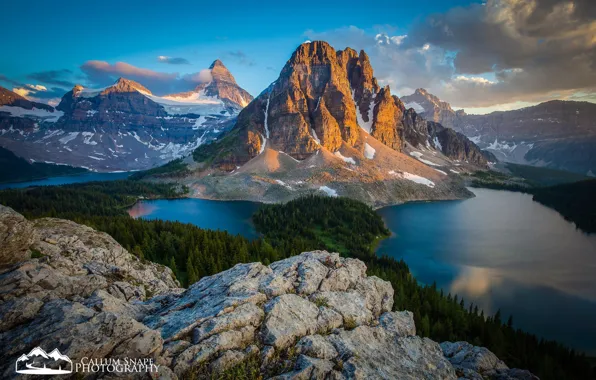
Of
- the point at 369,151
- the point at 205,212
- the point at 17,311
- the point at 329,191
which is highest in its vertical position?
Answer: the point at 369,151

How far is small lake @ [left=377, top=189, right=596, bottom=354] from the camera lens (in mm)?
43656

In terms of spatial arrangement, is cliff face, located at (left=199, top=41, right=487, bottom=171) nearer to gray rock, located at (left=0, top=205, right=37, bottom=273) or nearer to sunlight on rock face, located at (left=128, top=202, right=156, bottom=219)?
sunlight on rock face, located at (left=128, top=202, right=156, bottom=219)

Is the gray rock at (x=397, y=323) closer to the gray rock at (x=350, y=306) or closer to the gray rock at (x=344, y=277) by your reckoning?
the gray rock at (x=350, y=306)

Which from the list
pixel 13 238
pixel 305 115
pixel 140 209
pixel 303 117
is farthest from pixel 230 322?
pixel 305 115

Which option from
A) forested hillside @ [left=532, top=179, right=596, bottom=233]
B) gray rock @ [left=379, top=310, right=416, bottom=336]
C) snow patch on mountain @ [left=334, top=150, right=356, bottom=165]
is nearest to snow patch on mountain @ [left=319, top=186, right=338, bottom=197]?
snow patch on mountain @ [left=334, top=150, right=356, bottom=165]

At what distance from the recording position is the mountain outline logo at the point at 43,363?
964 cm

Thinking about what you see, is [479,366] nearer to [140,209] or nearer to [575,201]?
[140,209]

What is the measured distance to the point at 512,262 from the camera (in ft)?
205

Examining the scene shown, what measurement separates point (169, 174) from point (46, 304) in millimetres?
182732

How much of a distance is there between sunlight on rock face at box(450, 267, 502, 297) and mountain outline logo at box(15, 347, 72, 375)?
2209 inches

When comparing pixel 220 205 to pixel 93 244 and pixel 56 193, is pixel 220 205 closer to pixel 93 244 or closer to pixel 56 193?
pixel 56 193

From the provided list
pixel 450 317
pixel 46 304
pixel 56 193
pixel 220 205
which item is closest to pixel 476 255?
pixel 450 317

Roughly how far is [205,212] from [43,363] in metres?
109

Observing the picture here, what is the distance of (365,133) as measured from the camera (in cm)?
19712
